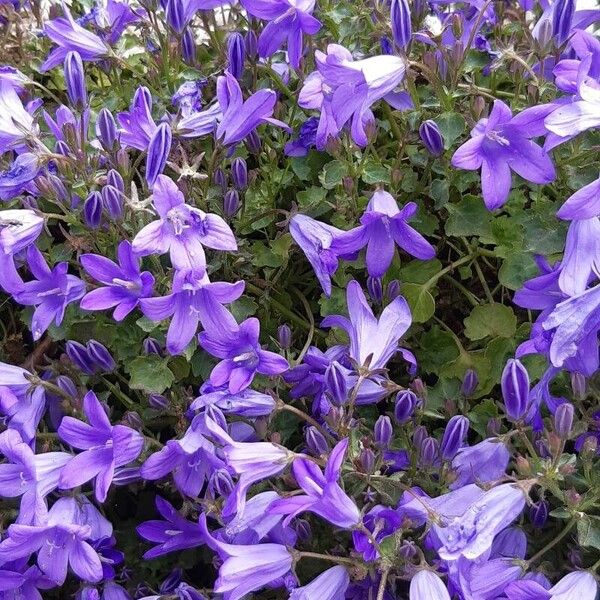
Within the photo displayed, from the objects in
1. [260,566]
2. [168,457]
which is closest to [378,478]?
[260,566]

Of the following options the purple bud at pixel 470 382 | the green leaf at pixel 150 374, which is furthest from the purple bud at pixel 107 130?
the purple bud at pixel 470 382

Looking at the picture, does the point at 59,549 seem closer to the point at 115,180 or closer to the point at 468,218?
the point at 115,180

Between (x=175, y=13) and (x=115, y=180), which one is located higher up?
(x=175, y=13)

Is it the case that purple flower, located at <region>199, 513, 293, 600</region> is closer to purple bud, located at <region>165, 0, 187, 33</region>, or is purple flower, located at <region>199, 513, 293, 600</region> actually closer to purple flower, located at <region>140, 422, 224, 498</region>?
purple flower, located at <region>140, 422, 224, 498</region>

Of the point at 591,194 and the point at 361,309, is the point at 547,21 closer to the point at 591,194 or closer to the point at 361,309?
the point at 591,194

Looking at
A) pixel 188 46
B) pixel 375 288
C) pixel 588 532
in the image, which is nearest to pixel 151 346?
Answer: pixel 375 288

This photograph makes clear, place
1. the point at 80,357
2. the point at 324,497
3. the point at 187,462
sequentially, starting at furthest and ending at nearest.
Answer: the point at 80,357 < the point at 187,462 < the point at 324,497

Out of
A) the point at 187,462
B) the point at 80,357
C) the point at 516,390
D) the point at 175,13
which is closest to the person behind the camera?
the point at 516,390
